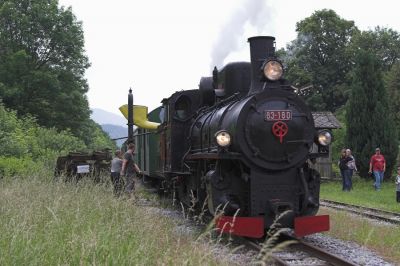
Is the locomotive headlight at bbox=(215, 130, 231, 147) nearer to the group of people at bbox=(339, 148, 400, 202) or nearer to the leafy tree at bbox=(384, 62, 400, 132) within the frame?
the group of people at bbox=(339, 148, 400, 202)

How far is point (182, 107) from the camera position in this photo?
11.4m

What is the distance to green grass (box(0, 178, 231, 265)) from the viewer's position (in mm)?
4523

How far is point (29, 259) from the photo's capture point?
4480 millimetres

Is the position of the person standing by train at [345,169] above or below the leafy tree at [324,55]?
below

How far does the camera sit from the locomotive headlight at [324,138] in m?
8.75

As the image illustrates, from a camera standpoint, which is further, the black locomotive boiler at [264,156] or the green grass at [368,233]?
the black locomotive boiler at [264,156]

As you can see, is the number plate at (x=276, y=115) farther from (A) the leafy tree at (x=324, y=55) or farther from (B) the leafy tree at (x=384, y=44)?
(B) the leafy tree at (x=384, y=44)

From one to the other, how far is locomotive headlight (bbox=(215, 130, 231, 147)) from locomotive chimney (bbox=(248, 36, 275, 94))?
980 millimetres

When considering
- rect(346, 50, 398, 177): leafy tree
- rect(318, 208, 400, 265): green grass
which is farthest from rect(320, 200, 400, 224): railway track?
rect(346, 50, 398, 177): leafy tree

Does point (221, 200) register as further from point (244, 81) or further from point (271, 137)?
point (244, 81)

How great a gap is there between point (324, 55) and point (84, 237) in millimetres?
50269

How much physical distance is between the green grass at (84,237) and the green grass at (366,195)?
27.6 feet

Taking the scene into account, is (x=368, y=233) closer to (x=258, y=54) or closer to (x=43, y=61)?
(x=258, y=54)

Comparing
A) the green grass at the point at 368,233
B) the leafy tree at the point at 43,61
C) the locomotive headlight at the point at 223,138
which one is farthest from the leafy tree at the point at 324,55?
the locomotive headlight at the point at 223,138
